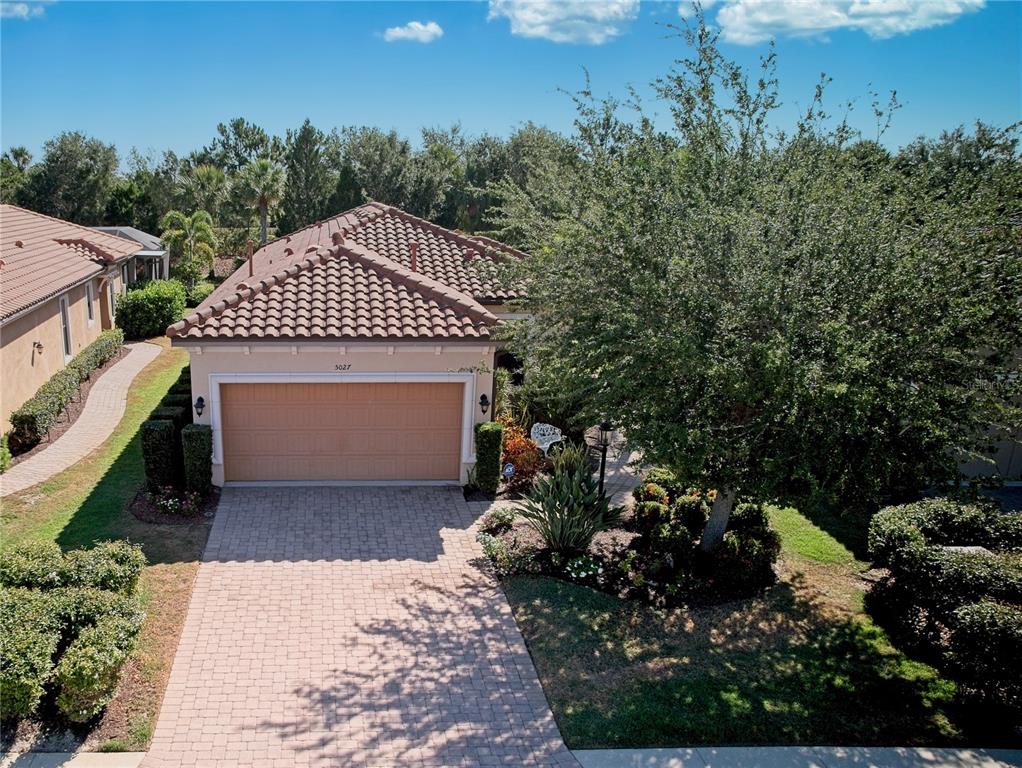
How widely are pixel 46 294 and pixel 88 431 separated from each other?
3.56m

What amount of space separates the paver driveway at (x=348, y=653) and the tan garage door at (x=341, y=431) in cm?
110

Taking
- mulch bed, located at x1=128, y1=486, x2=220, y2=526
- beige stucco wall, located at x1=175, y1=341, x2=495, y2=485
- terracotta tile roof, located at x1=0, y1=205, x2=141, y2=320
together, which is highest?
terracotta tile roof, located at x1=0, y1=205, x2=141, y2=320

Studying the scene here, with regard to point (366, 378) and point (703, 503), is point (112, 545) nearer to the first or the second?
point (366, 378)

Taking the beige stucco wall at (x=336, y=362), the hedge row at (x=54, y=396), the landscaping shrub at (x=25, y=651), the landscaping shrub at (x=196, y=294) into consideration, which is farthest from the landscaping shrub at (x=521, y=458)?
the landscaping shrub at (x=196, y=294)

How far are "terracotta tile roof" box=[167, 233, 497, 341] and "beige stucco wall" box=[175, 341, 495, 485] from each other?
264 mm

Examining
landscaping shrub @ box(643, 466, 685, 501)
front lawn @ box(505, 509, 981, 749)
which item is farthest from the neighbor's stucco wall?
landscaping shrub @ box(643, 466, 685, 501)

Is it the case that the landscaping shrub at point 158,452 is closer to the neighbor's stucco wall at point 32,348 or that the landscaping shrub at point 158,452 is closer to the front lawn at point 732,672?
the neighbor's stucco wall at point 32,348

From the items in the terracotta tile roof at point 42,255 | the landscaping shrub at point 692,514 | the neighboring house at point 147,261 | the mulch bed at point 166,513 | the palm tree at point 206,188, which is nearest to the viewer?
the mulch bed at point 166,513

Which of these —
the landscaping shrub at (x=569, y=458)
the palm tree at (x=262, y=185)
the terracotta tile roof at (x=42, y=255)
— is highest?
the palm tree at (x=262, y=185)

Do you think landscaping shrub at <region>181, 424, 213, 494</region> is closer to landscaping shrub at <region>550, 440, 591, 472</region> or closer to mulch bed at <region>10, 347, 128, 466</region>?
mulch bed at <region>10, 347, 128, 466</region>

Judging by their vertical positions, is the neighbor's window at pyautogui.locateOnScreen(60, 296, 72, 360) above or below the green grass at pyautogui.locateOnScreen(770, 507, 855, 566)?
above

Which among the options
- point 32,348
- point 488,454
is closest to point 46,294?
point 32,348

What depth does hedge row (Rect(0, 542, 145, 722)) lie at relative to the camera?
23.1ft

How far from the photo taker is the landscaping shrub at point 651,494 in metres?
13.2
